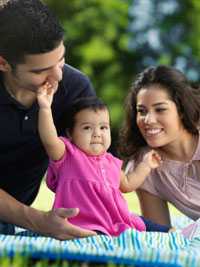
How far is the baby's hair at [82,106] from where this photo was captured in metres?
3.96

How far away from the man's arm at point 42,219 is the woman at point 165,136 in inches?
33.9

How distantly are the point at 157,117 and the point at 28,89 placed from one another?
85 centimetres

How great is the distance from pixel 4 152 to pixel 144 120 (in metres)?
0.81

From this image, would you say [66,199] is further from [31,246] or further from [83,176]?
[31,246]

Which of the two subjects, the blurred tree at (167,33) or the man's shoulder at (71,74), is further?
the blurred tree at (167,33)

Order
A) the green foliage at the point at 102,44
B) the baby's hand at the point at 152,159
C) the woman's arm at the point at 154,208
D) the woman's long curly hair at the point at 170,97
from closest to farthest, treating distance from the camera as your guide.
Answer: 1. the baby's hand at the point at 152,159
2. the woman's long curly hair at the point at 170,97
3. the woman's arm at the point at 154,208
4. the green foliage at the point at 102,44

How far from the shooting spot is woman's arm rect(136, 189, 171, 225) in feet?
15.7

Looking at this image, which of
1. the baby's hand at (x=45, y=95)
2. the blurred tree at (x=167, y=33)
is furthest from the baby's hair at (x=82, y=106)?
the blurred tree at (x=167, y=33)

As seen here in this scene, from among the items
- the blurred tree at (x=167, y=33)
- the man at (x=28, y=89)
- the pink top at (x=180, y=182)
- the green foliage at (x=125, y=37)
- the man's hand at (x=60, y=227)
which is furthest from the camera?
the blurred tree at (x=167, y=33)

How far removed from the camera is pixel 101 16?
17.2 metres

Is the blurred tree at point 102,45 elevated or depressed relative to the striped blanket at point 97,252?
elevated

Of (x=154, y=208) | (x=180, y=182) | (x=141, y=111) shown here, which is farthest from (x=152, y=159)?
(x=154, y=208)

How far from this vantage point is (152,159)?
430 cm

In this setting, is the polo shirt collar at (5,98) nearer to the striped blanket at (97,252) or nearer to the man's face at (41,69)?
the man's face at (41,69)
